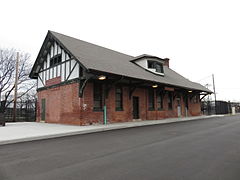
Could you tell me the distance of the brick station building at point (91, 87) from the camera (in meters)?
11.7

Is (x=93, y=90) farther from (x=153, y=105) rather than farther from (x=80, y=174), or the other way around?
(x=80, y=174)

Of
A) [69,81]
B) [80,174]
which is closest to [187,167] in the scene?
[80,174]

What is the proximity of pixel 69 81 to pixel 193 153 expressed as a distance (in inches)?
405

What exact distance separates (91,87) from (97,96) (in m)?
0.89

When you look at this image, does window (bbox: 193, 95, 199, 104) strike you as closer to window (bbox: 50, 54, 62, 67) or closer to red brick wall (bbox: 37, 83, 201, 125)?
red brick wall (bbox: 37, 83, 201, 125)

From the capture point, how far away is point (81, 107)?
1145cm

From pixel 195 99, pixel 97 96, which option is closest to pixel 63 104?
pixel 97 96

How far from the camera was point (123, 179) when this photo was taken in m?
2.90

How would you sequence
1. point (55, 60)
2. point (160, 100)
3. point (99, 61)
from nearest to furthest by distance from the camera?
point (99, 61)
point (55, 60)
point (160, 100)

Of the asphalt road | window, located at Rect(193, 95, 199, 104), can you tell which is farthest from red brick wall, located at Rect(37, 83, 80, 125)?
window, located at Rect(193, 95, 199, 104)

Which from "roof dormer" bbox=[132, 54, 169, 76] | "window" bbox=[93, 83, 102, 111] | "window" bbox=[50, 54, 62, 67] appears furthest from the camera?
"roof dormer" bbox=[132, 54, 169, 76]

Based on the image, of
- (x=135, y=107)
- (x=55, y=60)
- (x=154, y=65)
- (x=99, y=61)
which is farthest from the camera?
(x=154, y=65)

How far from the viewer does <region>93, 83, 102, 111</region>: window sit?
12.5m

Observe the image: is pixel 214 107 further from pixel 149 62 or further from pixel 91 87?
pixel 91 87
